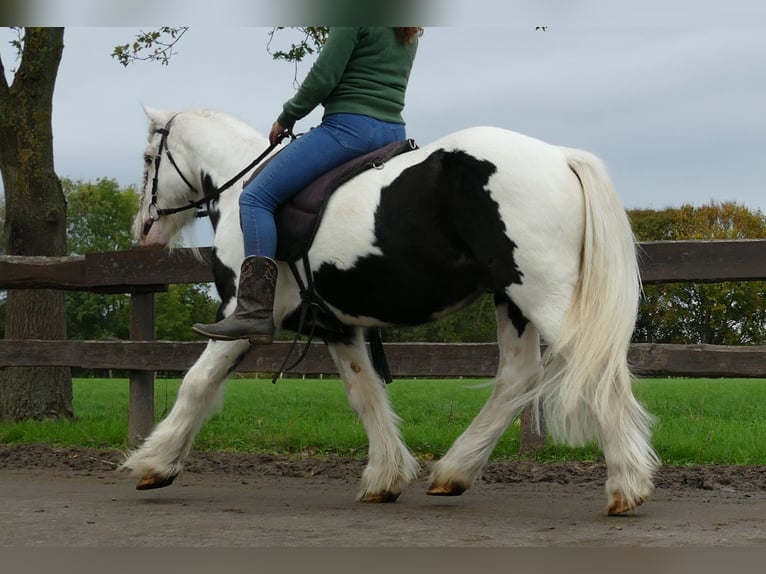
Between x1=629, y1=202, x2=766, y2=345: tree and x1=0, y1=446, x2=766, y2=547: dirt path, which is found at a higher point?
x1=629, y1=202, x2=766, y2=345: tree

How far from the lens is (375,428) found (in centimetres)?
589

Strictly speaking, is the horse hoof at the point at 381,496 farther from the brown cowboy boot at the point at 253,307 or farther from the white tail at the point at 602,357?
the white tail at the point at 602,357

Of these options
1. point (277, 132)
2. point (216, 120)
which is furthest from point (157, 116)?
point (277, 132)

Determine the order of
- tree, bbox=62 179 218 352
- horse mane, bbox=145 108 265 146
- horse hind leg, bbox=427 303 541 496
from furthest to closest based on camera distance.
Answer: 1. tree, bbox=62 179 218 352
2. horse mane, bbox=145 108 265 146
3. horse hind leg, bbox=427 303 541 496

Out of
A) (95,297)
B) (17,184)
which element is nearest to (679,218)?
(95,297)

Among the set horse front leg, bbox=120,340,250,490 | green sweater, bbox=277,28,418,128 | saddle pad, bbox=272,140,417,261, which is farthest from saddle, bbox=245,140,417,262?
horse front leg, bbox=120,340,250,490

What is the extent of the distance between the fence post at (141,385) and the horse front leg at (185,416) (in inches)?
99.7

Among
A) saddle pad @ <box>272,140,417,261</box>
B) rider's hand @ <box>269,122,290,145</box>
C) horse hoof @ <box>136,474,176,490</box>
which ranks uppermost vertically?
rider's hand @ <box>269,122,290,145</box>

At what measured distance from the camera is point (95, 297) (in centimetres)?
5181

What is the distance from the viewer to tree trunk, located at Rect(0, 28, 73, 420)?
10.5 m

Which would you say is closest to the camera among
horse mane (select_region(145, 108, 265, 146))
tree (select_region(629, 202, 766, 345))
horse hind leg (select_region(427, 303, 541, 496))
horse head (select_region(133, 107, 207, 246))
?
horse hind leg (select_region(427, 303, 541, 496))

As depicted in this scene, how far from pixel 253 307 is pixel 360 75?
1399 mm

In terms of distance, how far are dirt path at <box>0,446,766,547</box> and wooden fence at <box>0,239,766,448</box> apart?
28.1 inches

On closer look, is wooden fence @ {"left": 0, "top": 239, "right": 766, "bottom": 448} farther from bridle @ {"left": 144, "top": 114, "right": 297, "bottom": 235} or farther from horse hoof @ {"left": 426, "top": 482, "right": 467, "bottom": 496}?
horse hoof @ {"left": 426, "top": 482, "right": 467, "bottom": 496}
